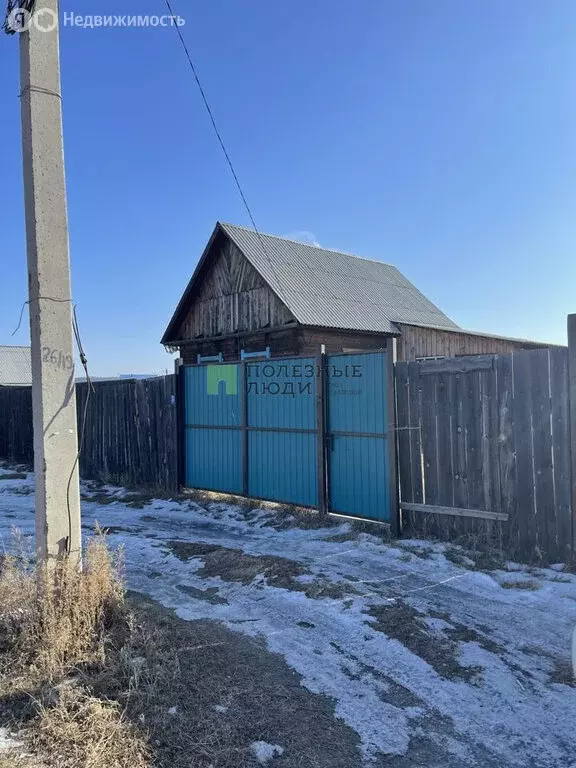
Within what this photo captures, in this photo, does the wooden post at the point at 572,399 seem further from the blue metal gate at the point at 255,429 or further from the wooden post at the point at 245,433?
the wooden post at the point at 245,433

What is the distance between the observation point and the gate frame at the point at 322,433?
248 inches

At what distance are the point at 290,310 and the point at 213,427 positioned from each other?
540cm

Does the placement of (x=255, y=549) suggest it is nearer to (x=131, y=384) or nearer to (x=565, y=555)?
(x=565, y=555)

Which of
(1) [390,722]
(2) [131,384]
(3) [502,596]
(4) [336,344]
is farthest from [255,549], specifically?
(4) [336,344]

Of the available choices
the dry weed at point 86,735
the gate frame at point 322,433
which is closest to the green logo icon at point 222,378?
the gate frame at point 322,433

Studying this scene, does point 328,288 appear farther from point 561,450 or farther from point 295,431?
point 561,450

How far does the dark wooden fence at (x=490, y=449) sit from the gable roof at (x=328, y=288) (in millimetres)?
7718

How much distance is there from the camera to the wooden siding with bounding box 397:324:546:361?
16047 millimetres

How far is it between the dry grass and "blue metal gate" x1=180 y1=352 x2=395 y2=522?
3.64 metres

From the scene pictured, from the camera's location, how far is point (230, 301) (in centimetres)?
1579

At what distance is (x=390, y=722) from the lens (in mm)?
2752

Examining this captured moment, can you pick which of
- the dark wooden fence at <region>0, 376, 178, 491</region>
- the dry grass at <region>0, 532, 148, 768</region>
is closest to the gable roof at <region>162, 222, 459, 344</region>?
the dark wooden fence at <region>0, 376, 178, 491</region>

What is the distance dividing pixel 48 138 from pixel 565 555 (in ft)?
17.3

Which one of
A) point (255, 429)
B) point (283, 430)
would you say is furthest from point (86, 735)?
point (255, 429)
